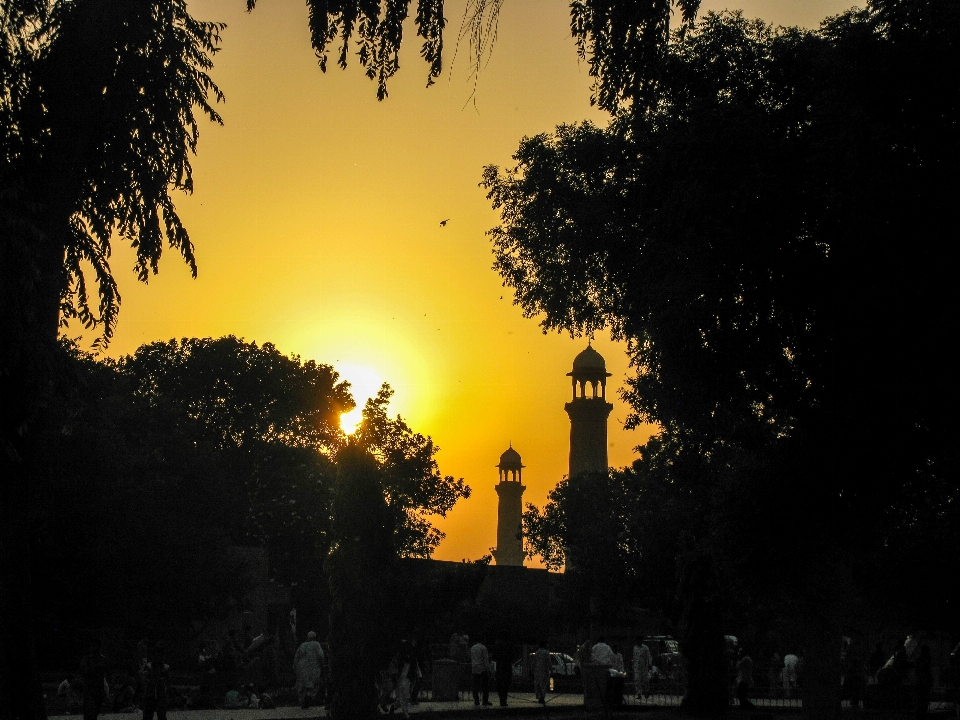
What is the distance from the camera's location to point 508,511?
104562 millimetres

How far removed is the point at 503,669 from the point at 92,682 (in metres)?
13.0

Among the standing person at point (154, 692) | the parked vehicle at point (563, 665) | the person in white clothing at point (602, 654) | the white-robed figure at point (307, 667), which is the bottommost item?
the standing person at point (154, 692)

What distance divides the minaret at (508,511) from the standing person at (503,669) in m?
75.6

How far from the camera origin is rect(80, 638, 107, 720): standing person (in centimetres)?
1603

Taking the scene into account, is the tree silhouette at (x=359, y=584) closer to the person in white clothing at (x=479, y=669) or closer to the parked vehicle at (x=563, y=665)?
the person in white clothing at (x=479, y=669)

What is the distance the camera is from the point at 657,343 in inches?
664

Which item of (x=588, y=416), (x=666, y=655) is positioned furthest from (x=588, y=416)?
(x=666, y=655)

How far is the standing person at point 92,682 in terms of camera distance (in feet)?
52.6

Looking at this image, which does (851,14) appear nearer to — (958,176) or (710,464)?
(958,176)

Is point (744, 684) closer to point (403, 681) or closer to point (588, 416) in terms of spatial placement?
point (403, 681)

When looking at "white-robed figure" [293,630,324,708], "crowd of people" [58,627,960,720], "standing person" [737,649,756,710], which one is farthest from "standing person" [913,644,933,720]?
"white-robed figure" [293,630,324,708]

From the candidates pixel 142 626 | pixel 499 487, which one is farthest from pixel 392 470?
pixel 499 487

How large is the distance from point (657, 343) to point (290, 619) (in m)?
33.9

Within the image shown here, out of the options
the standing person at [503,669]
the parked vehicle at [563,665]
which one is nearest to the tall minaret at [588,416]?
the parked vehicle at [563,665]
